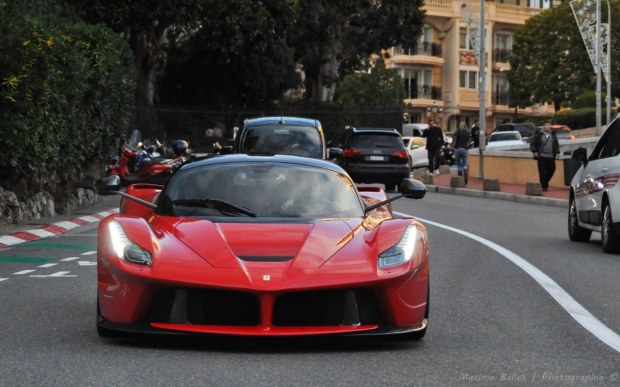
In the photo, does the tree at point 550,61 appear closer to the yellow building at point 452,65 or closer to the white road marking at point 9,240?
the yellow building at point 452,65

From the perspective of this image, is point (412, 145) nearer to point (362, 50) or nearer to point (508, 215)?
point (362, 50)

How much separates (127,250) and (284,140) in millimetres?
15179

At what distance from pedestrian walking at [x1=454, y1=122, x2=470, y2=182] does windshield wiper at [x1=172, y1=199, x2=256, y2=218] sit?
97.0 feet

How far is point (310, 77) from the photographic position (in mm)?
66250

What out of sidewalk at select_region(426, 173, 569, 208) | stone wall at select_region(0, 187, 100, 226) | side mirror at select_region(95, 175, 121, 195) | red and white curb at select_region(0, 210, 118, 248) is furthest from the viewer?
sidewalk at select_region(426, 173, 569, 208)

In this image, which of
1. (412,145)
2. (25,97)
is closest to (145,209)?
(25,97)

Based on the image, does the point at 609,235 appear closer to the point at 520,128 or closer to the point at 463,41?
the point at 520,128

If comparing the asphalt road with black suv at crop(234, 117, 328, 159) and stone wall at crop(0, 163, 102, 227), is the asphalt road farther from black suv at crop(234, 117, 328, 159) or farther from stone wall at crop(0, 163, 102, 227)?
black suv at crop(234, 117, 328, 159)

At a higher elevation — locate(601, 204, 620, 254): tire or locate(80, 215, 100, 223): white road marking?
locate(601, 204, 620, 254): tire

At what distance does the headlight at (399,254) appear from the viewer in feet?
26.6

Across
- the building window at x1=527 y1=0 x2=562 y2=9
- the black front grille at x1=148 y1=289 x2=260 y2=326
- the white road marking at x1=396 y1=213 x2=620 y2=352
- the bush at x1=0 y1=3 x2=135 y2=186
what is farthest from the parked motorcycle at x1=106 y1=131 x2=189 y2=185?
→ the building window at x1=527 y1=0 x2=562 y2=9

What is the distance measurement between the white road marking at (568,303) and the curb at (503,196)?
13770 millimetres

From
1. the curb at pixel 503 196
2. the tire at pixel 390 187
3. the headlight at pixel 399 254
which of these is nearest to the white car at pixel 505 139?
the curb at pixel 503 196

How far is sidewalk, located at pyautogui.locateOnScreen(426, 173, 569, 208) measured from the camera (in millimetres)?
30844
